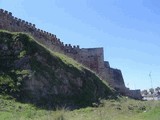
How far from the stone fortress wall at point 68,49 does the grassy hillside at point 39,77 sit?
8.20 metres

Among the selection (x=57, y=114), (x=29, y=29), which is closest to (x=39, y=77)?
(x=57, y=114)

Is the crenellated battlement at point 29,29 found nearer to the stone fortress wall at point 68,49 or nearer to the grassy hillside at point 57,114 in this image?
the stone fortress wall at point 68,49

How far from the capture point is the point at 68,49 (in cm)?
5491

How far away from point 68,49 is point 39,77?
23.8m

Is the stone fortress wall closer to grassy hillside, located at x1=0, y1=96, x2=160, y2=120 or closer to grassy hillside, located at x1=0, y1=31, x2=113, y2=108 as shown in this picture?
grassy hillside, located at x1=0, y1=31, x2=113, y2=108

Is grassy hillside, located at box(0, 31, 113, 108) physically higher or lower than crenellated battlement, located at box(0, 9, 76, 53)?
lower

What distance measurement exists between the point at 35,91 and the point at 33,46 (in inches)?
222

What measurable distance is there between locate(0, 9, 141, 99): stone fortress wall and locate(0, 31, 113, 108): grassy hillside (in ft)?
26.9

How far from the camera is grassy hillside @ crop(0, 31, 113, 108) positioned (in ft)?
97.0

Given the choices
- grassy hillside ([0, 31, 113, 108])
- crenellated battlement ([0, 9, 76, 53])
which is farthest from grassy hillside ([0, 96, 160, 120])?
crenellated battlement ([0, 9, 76, 53])

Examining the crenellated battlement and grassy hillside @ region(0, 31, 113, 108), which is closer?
grassy hillside @ region(0, 31, 113, 108)

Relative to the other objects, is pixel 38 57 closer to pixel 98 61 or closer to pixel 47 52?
pixel 47 52

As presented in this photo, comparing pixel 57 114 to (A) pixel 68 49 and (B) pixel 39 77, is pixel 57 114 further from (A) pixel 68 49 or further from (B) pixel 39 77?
(A) pixel 68 49

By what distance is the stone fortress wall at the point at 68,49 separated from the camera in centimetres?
4338
